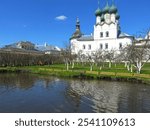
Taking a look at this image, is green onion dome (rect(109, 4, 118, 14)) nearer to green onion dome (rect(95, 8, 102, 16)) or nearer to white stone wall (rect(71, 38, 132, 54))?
green onion dome (rect(95, 8, 102, 16))

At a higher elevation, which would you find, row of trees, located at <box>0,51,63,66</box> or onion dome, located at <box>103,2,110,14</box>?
onion dome, located at <box>103,2,110,14</box>

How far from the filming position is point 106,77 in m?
42.8

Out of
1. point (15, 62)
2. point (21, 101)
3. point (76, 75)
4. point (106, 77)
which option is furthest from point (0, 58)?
point (21, 101)

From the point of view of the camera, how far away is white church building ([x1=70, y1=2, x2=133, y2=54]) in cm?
9650

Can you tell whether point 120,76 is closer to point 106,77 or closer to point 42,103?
point 106,77

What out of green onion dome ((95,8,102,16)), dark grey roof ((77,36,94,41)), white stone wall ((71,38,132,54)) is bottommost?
white stone wall ((71,38,132,54))

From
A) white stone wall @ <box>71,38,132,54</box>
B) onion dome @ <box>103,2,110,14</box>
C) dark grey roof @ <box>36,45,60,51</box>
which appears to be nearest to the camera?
white stone wall @ <box>71,38,132,54</box>

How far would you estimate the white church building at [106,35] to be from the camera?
317 feet

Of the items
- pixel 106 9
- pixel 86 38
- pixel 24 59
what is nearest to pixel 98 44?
pixel 86 38

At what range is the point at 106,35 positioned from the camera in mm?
99125

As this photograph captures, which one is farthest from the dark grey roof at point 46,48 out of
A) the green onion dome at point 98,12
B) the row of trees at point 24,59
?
the green onion dome at point 98,12

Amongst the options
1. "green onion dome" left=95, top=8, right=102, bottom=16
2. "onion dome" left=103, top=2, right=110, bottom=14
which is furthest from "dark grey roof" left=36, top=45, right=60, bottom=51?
"onion dome" left=103, top=2, right=110, bottom=14

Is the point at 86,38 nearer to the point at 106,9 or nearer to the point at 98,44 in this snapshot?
the point at 98,44

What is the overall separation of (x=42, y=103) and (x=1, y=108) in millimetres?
3589
